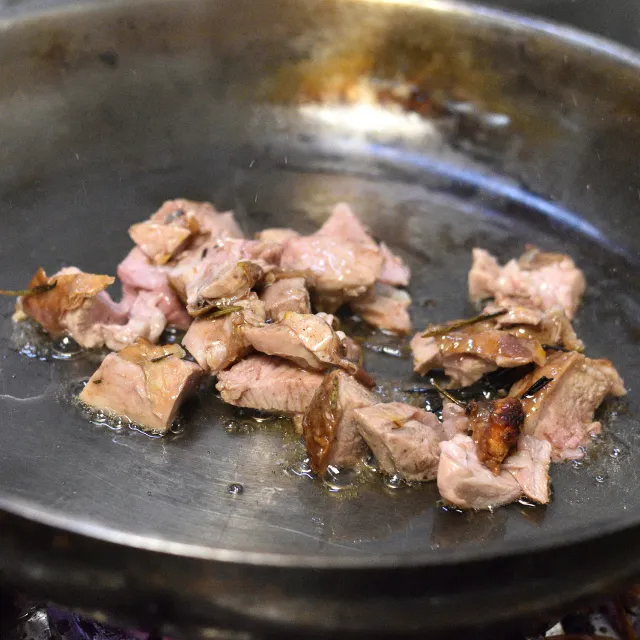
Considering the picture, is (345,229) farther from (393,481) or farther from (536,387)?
(393,481)

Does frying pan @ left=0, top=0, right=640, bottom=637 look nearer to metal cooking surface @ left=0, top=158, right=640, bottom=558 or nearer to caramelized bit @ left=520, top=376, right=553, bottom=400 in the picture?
metal cooking surface @ left=0, top=158, right=640, bottom=558

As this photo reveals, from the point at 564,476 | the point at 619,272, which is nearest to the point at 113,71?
the point at 619,272

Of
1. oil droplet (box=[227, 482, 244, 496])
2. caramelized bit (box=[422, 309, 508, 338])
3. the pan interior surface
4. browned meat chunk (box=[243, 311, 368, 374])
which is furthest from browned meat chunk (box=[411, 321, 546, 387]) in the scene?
oil droplet (box=[227, 482, 244, 496])

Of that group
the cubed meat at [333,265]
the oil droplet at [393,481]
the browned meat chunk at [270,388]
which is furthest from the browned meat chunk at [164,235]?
the oil droplet at [393,481]

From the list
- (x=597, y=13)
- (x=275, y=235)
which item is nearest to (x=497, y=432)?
(x=275, y=235)

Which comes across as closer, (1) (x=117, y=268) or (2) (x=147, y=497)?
(2) (x=147, y=497)

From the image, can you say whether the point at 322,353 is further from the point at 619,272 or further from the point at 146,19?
the point at 146,19
